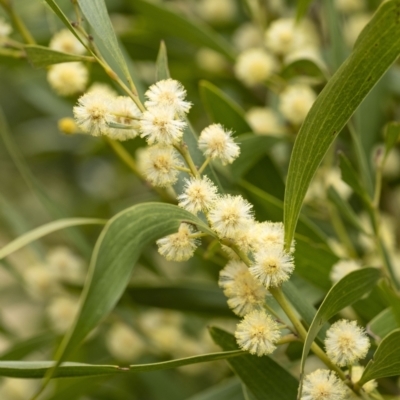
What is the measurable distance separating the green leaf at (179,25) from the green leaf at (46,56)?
0.57 m

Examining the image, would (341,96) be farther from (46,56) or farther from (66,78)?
(66,78)

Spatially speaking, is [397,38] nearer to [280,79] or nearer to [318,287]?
[318,287]

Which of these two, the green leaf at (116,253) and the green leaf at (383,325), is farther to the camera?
the green leaf at (383,325)

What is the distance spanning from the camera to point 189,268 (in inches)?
63.8

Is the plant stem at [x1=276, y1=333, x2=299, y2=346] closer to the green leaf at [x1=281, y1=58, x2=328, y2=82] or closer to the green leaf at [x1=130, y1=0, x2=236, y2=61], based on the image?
the green leaf at [x1=281, y1=58, x2=328, y2=82]

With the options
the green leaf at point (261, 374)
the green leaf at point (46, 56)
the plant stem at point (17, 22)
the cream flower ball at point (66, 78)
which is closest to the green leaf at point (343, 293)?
the green leaf at point (261, 374)

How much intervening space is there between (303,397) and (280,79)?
2.15 ft

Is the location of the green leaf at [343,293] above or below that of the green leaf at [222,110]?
below

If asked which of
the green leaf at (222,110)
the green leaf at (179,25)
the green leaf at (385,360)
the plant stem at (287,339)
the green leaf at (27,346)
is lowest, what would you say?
the green leaf at (385,360)

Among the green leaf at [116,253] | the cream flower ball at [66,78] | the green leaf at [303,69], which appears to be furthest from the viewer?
the green leaf at [303,69]

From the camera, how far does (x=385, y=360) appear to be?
631 millimetres

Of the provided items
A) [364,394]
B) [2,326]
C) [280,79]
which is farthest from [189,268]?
[364,394]

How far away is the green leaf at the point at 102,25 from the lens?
0.66 meters

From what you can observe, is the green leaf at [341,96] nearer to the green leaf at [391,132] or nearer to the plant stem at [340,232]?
the green leaf at [391,132]
